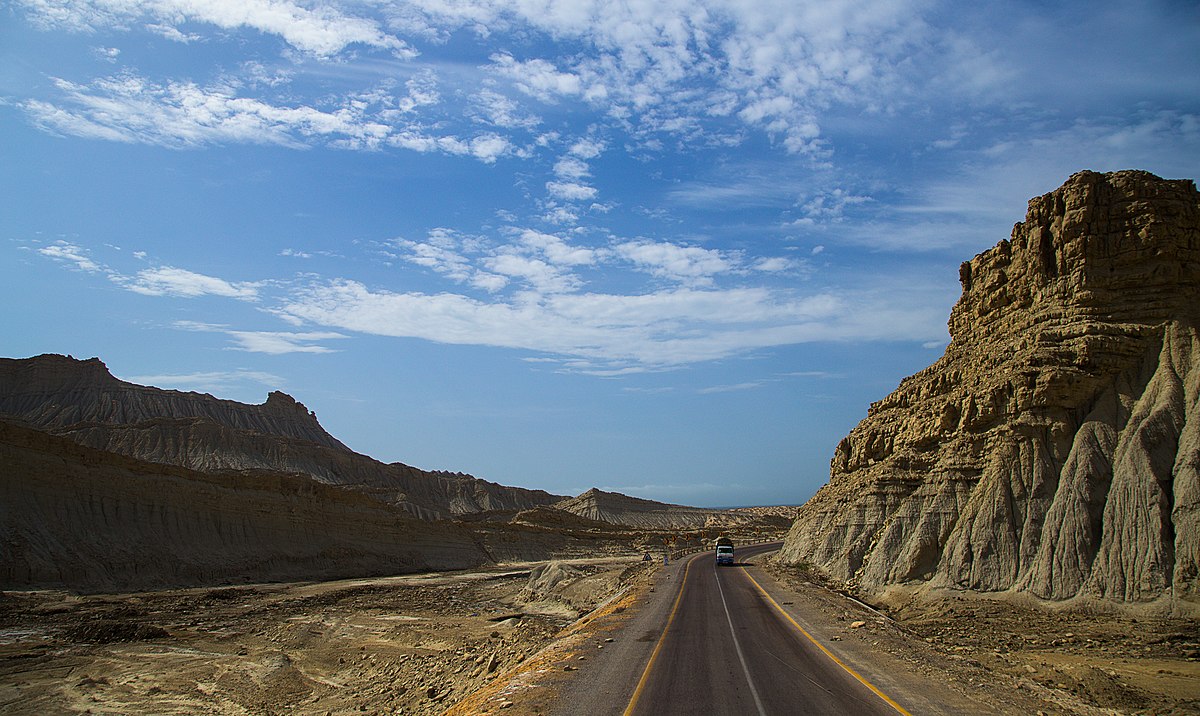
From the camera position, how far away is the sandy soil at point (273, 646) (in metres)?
22.4

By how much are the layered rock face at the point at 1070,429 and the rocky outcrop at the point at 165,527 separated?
44941mm

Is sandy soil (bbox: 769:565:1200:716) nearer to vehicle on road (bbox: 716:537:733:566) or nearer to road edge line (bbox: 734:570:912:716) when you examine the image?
road edge line (bbox: 734:570:912:716)

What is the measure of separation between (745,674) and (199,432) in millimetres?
106049

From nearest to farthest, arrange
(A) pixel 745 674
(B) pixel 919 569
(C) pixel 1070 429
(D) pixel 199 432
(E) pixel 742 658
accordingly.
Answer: (A) pixel 745 674 → (E) pixel 742 658 → (C) pixel 1070 429 → (B) pixel 919 569 → (D) pixel 199 432

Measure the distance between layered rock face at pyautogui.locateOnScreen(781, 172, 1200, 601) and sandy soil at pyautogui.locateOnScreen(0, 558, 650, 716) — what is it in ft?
54.6

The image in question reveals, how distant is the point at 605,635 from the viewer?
850 inches

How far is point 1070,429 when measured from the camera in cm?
2861

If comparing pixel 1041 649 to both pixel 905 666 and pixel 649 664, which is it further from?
pixel 649 664

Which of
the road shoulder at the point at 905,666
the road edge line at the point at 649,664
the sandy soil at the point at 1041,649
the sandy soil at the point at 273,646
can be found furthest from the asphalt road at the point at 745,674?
the sandy soil at the point at 273,646

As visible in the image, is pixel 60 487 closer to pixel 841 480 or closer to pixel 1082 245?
pixel 841 480

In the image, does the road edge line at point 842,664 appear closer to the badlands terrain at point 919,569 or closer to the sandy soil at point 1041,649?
the badlands terrain at point 919,569

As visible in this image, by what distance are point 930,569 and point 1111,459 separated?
8.01 m

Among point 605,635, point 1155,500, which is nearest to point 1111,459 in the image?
point 1155,500

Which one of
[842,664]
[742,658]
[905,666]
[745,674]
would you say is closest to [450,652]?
[742,658]
